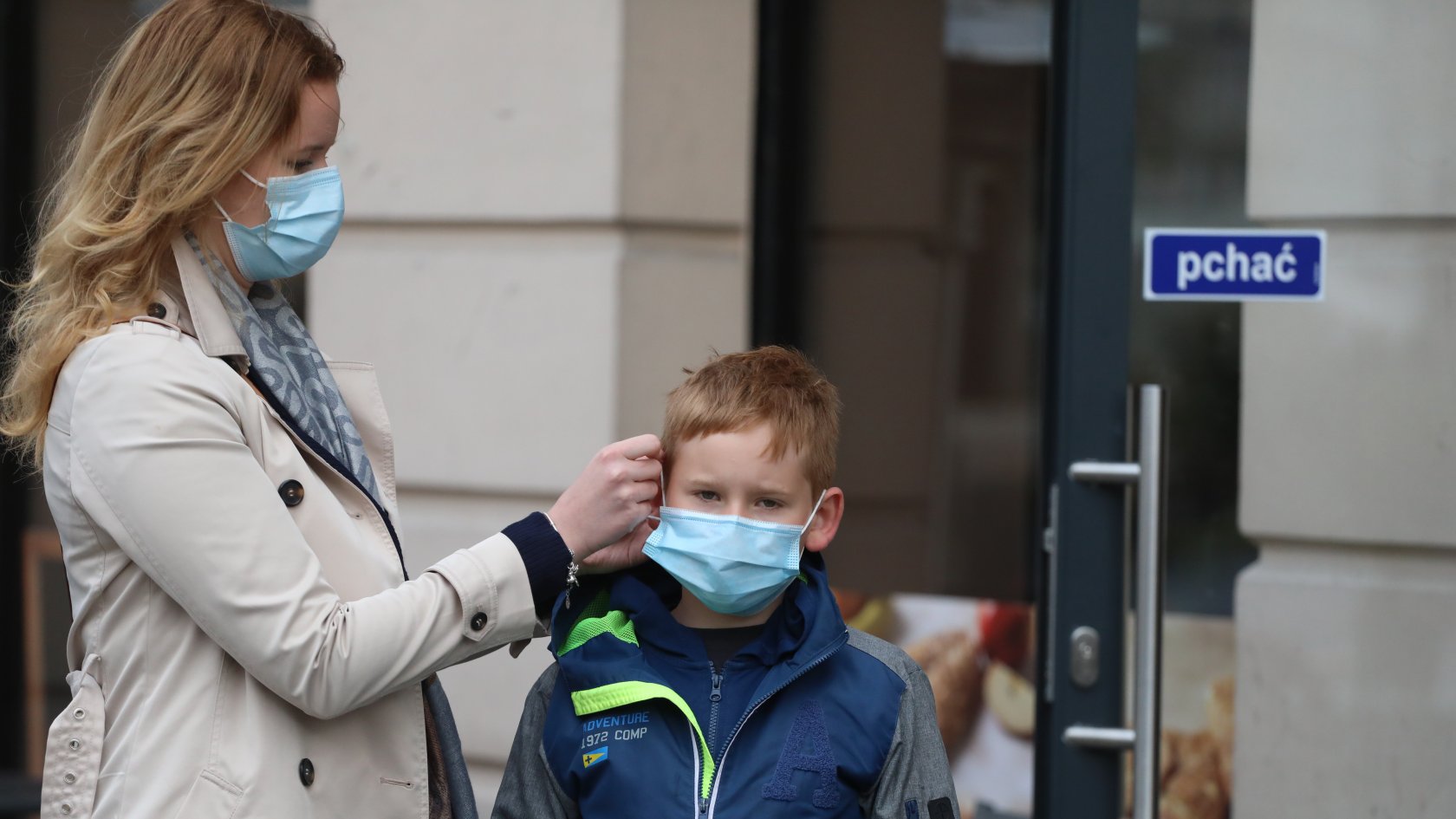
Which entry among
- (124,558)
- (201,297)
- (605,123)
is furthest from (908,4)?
(124,558)

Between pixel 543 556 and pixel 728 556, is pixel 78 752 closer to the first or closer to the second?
pixel 543 556

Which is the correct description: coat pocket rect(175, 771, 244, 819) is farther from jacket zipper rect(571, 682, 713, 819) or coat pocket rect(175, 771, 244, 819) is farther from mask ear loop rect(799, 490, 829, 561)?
mask ear loop rect(799, 490, 829, 561)

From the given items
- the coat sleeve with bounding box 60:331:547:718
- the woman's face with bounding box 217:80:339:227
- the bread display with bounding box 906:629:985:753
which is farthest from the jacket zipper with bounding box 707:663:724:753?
the bread display with bounding box 906:629:985:753

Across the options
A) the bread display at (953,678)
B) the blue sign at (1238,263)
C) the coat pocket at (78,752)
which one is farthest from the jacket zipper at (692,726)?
the bread display at (953,678)

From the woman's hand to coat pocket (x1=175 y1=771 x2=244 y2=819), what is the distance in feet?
1.59

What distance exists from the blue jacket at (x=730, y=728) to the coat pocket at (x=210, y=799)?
Answer: 1.27 ft

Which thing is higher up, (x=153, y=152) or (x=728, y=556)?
(x=153, y=152)

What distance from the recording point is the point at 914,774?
1774mm

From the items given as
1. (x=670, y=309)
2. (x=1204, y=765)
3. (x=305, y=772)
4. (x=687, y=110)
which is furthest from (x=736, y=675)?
(x=687, y=110)

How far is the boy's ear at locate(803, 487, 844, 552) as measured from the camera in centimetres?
185

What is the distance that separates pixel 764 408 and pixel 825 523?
192 millimetres

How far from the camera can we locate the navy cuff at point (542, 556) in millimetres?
1697

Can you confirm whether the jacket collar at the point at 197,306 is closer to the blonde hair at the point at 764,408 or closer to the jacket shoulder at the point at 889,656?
the blonde hair at the point at 764,408

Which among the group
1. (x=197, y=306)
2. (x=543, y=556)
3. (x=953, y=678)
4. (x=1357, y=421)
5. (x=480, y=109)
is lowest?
(x=953, y=678)
